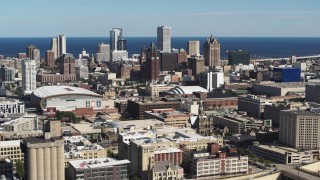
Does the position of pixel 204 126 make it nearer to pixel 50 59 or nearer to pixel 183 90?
pixel 183 90

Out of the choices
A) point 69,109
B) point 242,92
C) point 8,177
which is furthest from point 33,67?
point 8,177

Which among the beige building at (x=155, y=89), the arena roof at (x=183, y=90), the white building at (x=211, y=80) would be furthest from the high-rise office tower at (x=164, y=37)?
the arena roof at (x=183, y=90)

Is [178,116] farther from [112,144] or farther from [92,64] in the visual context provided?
[92,64]

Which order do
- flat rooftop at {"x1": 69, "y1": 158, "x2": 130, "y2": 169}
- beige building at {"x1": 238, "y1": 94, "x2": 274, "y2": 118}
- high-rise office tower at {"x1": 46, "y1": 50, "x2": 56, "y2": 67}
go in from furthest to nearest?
1. high-rise office tower at {"x1": 46, "y1": 50, "x2": 56, "y2": 67}
2. beige building at {"x1": 238, "y1": 94, "x2": 274, "y2": 118}
3. flat rooftop at {"x1": 69, "y1": 158, "x2": 130, "y2": 169}

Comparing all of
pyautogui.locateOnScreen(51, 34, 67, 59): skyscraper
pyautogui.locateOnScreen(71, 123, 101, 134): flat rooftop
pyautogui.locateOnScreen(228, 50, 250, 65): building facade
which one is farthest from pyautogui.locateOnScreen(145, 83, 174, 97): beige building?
pyautogui.locateOnScreen(51, 34, 67, 59): skyscraper

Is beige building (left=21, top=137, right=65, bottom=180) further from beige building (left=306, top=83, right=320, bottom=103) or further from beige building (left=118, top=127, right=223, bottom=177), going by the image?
beige building (left=306, top=83, right=320, bottom=103)
